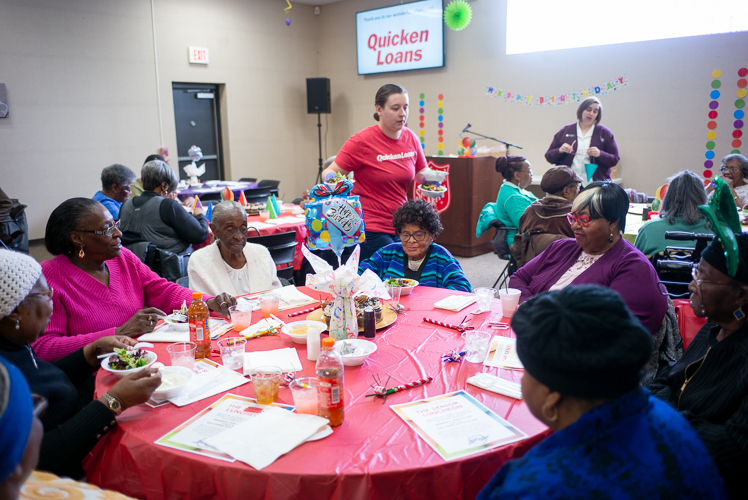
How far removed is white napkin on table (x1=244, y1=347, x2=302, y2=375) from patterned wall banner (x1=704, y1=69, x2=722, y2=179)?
633 centimetres

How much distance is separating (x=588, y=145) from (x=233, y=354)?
5269 millimetres

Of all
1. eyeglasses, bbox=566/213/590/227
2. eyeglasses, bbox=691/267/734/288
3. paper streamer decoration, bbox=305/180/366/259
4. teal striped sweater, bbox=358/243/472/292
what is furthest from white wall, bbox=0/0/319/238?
eyeglasses, bbox=691/267/734/288

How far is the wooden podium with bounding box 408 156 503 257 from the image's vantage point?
6805 millimetres

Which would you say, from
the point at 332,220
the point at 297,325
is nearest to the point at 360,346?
the point at 297,325

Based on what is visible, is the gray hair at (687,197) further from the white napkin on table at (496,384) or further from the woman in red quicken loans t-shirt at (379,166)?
the white napkin on table at (496,384)

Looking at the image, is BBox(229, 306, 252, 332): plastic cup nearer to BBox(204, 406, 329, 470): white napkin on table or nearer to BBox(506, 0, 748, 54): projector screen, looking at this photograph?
BBox(204, 406, 329, 470): white napkin on table

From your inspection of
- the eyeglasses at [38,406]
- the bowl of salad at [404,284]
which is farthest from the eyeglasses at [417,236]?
the eyeglasses at [38,406]

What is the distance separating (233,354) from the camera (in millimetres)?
1918

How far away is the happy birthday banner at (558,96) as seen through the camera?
685cm

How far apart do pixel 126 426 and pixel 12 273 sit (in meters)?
0.57

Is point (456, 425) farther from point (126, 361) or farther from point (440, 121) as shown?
point (440, 121)

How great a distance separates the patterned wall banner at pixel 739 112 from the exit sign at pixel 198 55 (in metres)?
7.51

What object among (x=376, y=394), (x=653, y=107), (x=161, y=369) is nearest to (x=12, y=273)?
(x=161, y=369)

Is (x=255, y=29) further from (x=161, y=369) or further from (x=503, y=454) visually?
(x=503, y=454)
